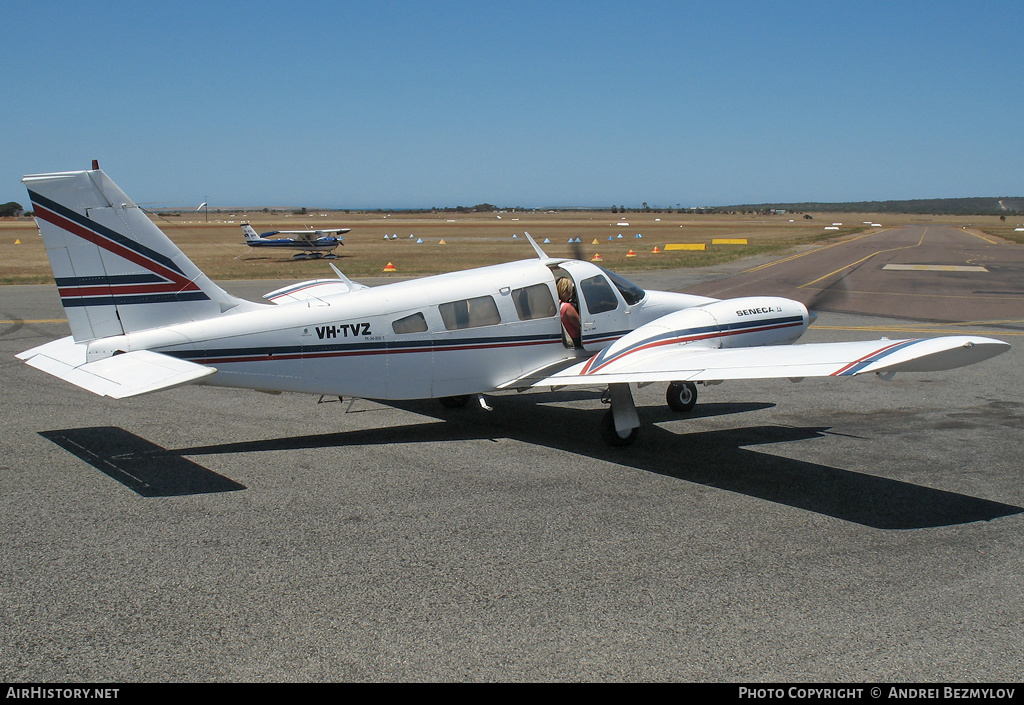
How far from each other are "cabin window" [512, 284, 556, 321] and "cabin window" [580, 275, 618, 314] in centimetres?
57

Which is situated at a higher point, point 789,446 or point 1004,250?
point 789,446

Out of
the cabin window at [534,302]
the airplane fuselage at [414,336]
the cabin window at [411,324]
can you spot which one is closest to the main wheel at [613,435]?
the airplane fuselage at [414,336]

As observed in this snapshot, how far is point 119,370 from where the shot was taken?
9.05m

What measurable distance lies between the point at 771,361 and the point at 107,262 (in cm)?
844

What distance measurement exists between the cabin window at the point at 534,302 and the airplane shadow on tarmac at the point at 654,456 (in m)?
1.69

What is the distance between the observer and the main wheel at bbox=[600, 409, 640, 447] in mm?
10320

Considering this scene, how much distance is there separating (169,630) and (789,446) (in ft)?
26.3

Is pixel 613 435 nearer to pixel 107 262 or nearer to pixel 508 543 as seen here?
pixel 508 543

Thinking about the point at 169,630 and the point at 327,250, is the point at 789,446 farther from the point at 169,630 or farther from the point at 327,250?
the point at 327,250

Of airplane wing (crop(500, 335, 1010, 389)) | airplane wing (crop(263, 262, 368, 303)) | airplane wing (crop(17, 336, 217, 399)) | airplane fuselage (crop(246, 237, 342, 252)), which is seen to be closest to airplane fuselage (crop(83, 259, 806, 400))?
airplane wing (crop(17, 336, 217, 399))

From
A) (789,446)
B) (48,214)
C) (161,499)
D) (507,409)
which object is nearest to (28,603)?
(161,499)

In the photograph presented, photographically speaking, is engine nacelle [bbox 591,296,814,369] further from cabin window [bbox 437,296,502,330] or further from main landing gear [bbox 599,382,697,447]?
cabin window [bbox 437,296,502,330]

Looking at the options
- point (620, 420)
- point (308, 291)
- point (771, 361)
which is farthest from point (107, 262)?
point (771, 361)

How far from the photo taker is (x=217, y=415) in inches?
478
